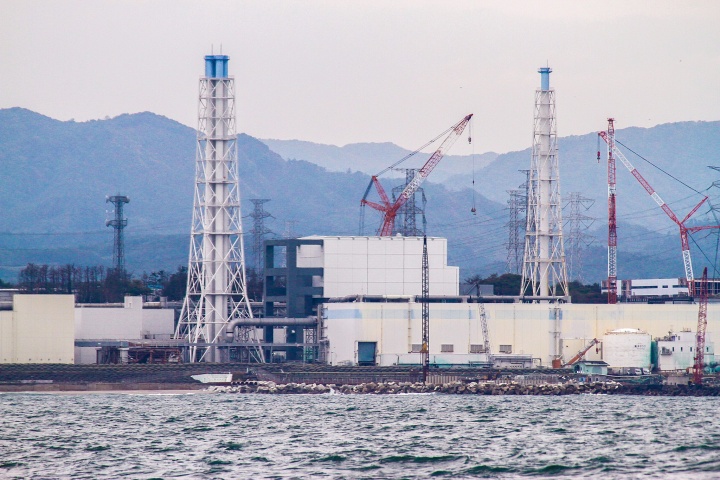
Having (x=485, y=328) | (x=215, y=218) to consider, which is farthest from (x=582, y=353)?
(x=215, y=218)

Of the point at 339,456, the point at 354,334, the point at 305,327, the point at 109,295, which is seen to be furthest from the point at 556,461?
the point at 109,295

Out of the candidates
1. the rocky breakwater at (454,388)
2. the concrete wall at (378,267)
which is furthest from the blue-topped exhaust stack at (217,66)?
the rocky breakwater at (454,388)

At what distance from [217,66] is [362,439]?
72.0 m

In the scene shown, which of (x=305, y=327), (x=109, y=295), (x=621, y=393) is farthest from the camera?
(x=109, y=295)

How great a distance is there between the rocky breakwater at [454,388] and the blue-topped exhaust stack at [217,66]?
114 feet

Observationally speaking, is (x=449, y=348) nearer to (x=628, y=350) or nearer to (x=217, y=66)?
(x=628, y=350)

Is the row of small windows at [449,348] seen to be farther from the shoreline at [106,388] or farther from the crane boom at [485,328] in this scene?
the shoreline at [106,388]

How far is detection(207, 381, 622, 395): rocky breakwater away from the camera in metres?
107

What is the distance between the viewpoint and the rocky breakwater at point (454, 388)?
106625mm

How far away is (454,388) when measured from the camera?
108 metres

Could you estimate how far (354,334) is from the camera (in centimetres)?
11800

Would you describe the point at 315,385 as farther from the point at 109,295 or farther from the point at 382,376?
the point at 109,295

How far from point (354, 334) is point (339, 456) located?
60540mm

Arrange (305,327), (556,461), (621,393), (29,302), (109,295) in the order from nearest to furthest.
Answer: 1. (556,461)
2. (621,393)
3. (29,302)
4. (305,327)
5. (109,295)
